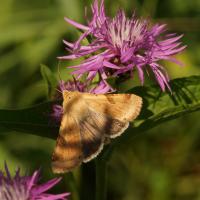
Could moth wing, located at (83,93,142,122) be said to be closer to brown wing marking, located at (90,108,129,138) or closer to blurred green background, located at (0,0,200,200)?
brown wing marking, located at (90,108,129,138)

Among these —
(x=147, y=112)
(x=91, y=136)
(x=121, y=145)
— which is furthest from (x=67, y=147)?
(x=121, y=145)

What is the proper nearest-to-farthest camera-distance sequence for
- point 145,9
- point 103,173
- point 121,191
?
point 103,173
point 121,191
point 145,9

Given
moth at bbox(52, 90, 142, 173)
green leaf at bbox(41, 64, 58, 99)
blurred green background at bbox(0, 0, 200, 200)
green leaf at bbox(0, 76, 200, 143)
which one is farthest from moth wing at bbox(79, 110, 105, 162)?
blurred green background at bbox(0, 0, 200, 200)

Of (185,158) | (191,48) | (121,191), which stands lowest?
(121,191)

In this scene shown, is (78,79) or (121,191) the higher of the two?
(78,79)

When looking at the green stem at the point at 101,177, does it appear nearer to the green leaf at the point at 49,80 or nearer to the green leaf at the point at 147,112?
the green leaf at the point at 147,112

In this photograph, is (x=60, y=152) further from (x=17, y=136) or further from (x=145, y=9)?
(x=145, y=9)

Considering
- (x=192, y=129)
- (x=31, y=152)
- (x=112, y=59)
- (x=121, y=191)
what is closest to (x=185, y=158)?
(x=192, y=129)
